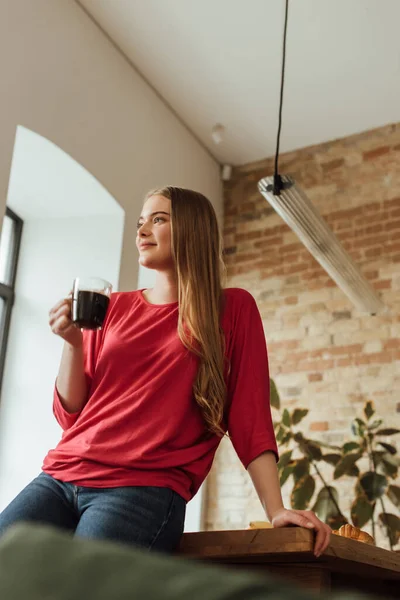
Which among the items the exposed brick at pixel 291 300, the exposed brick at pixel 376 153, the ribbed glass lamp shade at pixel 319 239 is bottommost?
the ribbed glass lamp shade at pixel 319 239

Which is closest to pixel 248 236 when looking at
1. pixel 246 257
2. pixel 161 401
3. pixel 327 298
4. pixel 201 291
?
pixel 246 257

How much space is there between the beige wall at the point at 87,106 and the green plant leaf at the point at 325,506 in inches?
64.2

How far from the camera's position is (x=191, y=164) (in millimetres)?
5531

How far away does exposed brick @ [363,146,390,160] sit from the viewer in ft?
17.3

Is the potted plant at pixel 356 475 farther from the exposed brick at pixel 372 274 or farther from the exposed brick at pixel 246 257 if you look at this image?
the exposed brick at pixel 246 257

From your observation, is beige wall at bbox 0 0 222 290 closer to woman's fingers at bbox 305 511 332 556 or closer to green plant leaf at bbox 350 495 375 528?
green plant leaf at bbox 350 495 375 528

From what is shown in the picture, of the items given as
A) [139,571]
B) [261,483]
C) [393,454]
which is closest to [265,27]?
[393,454]

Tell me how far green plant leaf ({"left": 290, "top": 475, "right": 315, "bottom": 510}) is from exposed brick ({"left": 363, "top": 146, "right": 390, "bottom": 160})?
229cm

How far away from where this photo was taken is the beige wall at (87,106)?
3.80m

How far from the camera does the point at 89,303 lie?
69.4 inches

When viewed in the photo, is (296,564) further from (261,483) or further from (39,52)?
(39,52)

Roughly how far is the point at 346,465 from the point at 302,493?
11.2 inches

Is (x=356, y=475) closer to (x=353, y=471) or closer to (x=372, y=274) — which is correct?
(x=353, y=471)

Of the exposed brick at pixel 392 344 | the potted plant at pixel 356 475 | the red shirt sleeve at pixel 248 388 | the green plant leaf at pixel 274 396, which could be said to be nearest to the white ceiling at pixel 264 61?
the exposed brick at pixel 392 344
